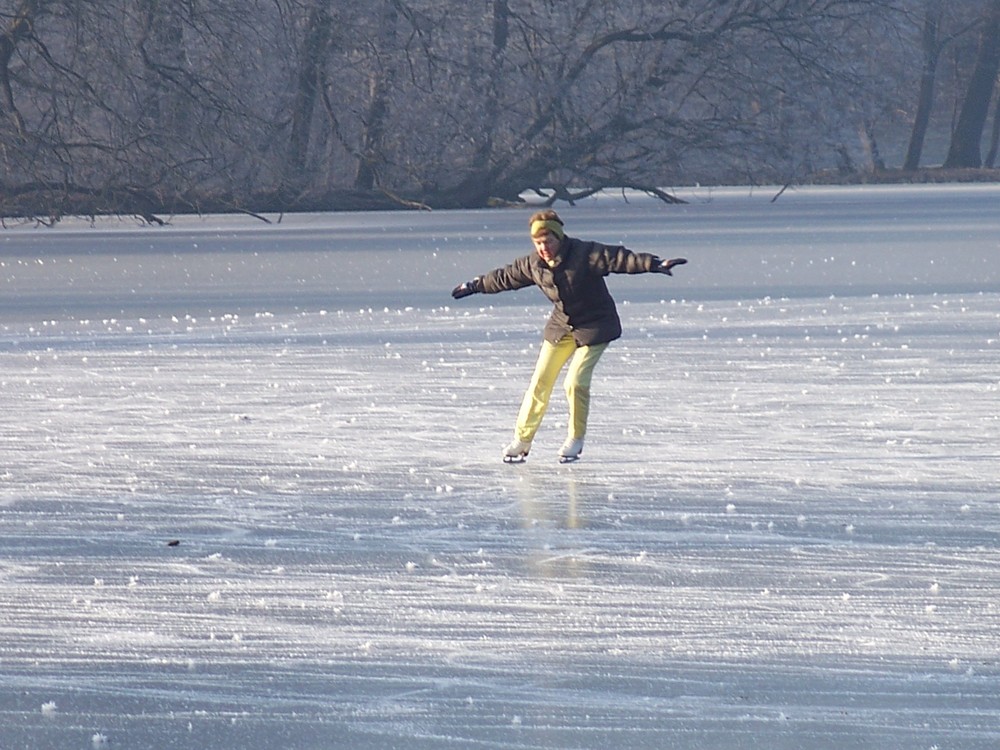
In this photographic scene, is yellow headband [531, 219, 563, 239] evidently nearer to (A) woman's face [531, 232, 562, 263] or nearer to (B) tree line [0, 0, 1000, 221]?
(A) woman's face [531, 232, 562, 263]

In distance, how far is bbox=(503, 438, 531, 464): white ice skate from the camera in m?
6.71

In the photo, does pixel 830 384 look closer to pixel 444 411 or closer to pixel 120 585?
pixel 444 411

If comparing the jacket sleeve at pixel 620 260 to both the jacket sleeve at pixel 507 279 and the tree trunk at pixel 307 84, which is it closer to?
the jacket sleeve at pixel 507 279

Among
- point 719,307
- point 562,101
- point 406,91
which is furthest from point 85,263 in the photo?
point 562,101

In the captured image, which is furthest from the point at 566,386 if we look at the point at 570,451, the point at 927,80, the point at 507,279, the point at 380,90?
the point at 927,80

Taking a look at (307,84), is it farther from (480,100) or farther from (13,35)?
(13,35)

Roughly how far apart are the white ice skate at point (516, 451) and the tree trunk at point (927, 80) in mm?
31547

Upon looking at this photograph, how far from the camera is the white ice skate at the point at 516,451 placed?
671 centimetres

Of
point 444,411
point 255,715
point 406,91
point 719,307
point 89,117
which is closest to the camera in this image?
point 255,715

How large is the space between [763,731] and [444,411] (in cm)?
481

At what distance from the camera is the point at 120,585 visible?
15.4 feet

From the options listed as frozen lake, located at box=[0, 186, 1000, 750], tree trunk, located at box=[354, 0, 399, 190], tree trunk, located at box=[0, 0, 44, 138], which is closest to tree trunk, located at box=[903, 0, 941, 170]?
tree trunk, located at box=[354, 0, 399, 190]

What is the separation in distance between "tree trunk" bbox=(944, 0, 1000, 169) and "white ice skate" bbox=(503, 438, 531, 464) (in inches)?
1529

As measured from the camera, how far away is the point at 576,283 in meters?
6.84
